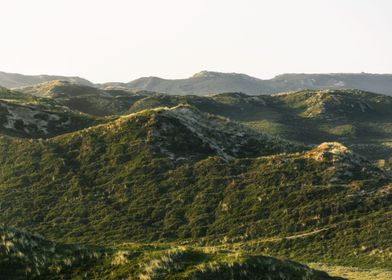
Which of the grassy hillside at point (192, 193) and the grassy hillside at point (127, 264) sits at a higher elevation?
the grassy hillside at point (127, 264)

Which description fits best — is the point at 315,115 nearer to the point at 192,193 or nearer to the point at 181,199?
the point at 192,193

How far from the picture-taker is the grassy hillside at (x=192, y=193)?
131ft

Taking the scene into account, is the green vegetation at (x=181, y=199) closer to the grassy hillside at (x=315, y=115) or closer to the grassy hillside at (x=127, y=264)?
the grassy hillside at (x=127, y=264)

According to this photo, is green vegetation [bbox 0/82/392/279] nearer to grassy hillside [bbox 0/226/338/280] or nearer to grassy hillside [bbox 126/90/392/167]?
grassy hillside [bbox 0/226/338/280]

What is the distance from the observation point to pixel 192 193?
157 feet

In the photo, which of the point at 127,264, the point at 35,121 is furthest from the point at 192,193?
the point at 35,121

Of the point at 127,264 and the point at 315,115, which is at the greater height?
the point at 315,115

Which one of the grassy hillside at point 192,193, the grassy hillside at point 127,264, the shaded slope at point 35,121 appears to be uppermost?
the shaded slope at point 35,121

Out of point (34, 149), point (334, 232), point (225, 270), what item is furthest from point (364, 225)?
point (34, 149)

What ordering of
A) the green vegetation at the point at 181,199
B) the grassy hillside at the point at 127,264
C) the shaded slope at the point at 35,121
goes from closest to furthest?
1. the grassy hillside at the point at 127,264
2. the green vegetation at the point at 181,199
3. the shaded slope at the point at 35,121

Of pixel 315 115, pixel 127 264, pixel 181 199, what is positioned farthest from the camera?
pixel 315 115

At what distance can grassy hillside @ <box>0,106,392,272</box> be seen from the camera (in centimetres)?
3991

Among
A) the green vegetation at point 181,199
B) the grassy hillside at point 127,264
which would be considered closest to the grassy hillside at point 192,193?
the green vegetation at point 181,199

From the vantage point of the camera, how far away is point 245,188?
47969 millimetres
